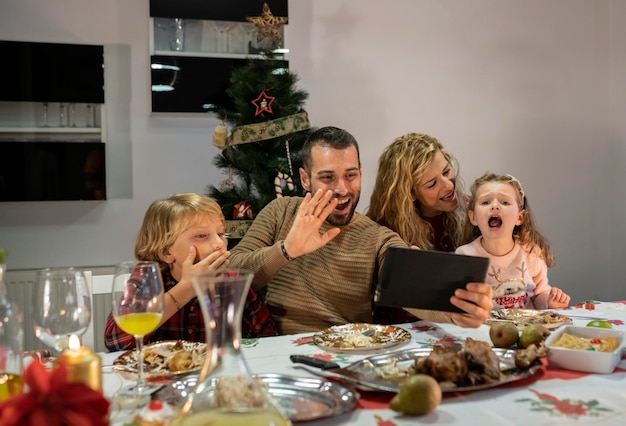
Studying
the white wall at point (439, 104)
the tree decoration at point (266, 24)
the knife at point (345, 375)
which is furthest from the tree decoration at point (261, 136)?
the knife at point (345, 375)

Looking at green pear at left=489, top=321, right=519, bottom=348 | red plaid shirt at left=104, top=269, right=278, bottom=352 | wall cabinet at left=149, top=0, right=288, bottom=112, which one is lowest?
red plaid shirt at left=104, top=269, right=278, bottom=352

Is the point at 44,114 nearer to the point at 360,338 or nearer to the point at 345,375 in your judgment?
the point at 360,338

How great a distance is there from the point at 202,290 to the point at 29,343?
2891 millimetres

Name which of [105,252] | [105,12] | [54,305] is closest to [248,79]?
[105,12]

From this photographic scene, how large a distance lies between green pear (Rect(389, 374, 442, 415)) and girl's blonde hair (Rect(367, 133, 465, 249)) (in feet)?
4.81

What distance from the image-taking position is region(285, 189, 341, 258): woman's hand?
206 cm

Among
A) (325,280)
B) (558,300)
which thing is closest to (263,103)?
(325,280)

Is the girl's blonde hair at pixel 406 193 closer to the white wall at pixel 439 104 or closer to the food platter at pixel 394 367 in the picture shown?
the food platter at pixel 394 367

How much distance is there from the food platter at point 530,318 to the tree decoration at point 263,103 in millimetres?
1449

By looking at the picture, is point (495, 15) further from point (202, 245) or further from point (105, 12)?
point (202, 245)

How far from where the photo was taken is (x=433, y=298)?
5.26ft

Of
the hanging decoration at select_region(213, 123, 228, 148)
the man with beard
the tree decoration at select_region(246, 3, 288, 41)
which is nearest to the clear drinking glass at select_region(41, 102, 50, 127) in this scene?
the hanging decoration at select_region(213, 123, 228, 148)

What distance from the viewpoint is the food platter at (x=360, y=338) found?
1.57m

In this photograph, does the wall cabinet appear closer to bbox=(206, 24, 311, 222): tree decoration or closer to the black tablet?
bbox=(206, 24, 311, 222): tree decoration
